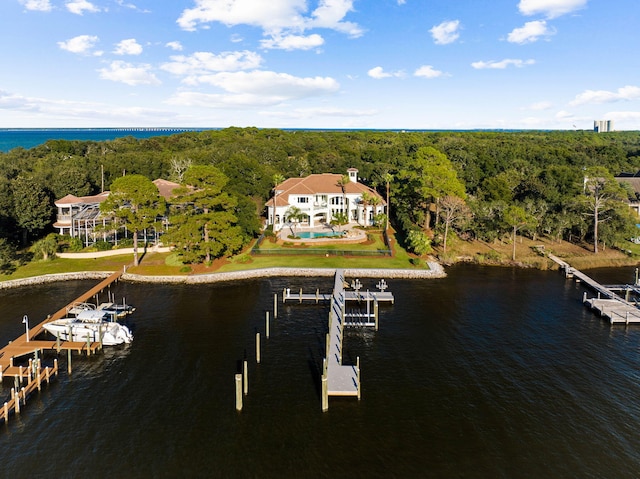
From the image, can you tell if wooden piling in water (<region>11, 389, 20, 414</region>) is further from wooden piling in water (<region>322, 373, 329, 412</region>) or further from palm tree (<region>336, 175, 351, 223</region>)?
palm tree (<region>336, 175, 351, 223</region>)

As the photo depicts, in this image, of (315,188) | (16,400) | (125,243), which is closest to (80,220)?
(125,243)

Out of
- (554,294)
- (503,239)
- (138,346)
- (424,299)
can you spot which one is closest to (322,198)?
(503,239)

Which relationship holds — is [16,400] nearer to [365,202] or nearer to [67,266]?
[67,266]

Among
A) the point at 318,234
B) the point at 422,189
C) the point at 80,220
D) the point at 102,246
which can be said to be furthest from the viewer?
the point at 318,234

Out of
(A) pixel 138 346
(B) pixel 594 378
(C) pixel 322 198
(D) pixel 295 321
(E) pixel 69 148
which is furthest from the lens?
(E) pixel 69 148

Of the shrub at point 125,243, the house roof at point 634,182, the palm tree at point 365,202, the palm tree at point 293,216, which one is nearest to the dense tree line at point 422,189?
the palm tree at point 365,202

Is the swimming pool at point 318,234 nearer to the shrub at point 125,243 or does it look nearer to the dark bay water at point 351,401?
the dark bay water at point 351,401

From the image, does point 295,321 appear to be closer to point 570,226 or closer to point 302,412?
point 302,412

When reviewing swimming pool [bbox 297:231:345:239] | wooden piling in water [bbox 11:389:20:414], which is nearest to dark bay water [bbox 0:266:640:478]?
wooden piling in water [bbox 11:389:20:414]
